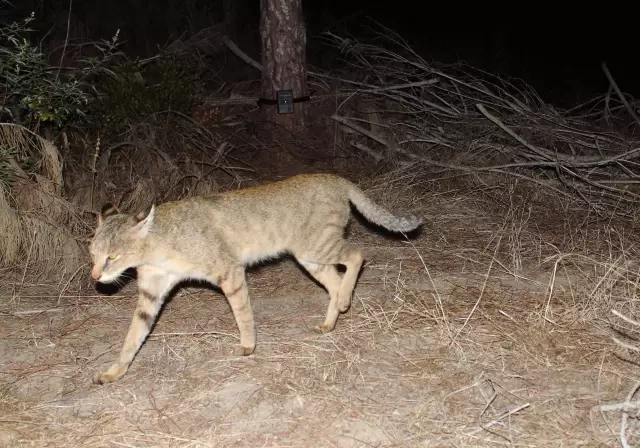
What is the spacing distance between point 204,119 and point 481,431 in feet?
24.6

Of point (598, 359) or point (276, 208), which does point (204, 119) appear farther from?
point (598, 359)

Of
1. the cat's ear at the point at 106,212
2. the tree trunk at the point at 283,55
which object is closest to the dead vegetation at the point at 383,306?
the tree trunk at the point at 283,55

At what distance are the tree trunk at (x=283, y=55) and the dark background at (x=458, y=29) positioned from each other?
4.13 metres

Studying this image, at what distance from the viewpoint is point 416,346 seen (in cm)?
486

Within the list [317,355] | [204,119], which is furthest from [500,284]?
[204,119]

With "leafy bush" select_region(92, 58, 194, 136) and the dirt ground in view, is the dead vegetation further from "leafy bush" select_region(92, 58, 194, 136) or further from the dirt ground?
"leafy bush" select_region(92, 58, 194, 136)

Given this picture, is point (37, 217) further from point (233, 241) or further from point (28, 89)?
point (233, 241)

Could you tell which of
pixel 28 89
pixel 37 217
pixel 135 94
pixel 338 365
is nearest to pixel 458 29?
pixel 135 94

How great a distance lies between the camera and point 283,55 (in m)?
9.40

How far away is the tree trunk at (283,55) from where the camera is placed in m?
9.26

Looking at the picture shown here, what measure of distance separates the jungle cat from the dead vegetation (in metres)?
0.25

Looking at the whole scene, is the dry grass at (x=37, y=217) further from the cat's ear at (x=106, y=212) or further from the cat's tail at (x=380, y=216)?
the cat's tail at (x=380, y=216)

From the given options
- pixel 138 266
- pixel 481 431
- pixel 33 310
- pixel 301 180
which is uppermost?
pixel 301 180

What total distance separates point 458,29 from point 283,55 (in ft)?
40.8
